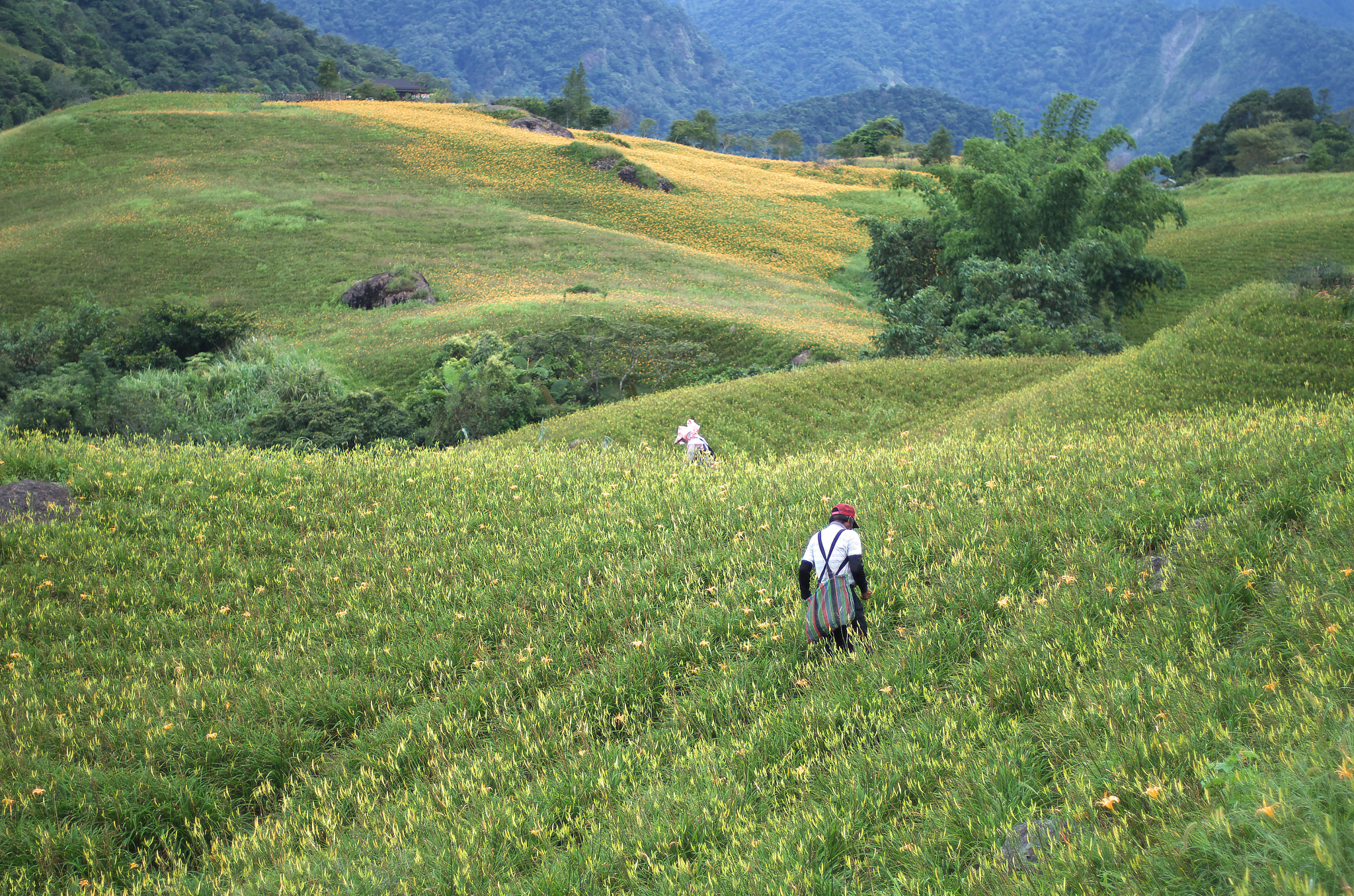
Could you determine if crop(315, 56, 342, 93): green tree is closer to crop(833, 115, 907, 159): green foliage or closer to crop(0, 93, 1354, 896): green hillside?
crop(833, 115, 907, 159): green foliage

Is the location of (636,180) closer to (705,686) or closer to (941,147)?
(941,147)

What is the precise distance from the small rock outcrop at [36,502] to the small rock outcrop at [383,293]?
31.1 meters

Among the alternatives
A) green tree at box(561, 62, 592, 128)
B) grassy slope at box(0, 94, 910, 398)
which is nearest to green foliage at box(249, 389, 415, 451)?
grassy slope at box(0, 94, 910, 398)

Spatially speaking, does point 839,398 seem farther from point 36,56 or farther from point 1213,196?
point 36,56

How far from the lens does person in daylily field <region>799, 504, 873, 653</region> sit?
552 centimetres

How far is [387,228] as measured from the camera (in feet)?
162

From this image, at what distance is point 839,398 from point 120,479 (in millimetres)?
16980

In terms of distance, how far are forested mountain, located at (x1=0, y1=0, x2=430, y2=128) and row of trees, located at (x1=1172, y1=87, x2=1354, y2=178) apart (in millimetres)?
115615

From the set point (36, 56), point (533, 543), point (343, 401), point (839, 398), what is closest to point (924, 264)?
point (839, 398)

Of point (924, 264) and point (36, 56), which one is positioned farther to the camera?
point (36, 56)

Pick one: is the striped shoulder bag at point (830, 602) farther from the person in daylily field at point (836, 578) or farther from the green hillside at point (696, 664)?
the green hillside at point (696, 664)

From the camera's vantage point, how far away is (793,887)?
11.2ft

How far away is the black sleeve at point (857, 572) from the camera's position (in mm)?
5484

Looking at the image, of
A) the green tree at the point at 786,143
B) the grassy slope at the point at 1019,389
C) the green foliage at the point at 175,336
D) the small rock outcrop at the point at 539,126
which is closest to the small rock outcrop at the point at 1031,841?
the grassy slope at the point at 1019,389
